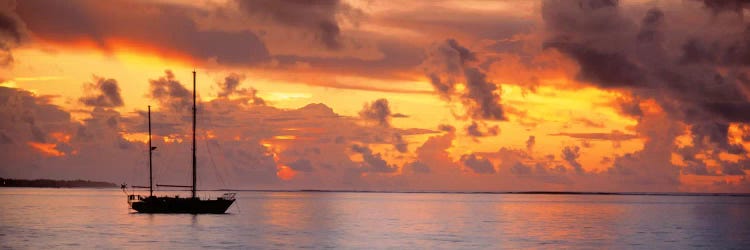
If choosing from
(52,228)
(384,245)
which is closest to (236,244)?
(384,245)

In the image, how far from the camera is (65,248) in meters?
86.0

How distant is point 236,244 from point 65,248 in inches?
662

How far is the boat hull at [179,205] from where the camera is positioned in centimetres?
13588

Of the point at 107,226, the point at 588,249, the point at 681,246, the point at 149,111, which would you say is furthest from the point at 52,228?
the point at 681,246

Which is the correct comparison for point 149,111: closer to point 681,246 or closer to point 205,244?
point 205,244

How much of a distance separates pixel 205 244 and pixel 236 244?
3.14m

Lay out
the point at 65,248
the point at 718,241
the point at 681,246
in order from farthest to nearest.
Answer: the point at 718,241, the point at 681,246, the point at 65,248

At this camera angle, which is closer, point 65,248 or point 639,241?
point 65,248

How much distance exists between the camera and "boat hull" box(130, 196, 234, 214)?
13588 centimetres

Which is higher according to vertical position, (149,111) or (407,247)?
(149,111)

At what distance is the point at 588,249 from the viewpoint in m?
92.1

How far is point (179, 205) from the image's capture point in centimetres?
13625

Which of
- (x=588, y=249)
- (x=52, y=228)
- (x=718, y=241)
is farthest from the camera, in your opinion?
(x=52, y=228)

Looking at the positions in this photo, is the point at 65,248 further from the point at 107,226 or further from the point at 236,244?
the point at 107,226
